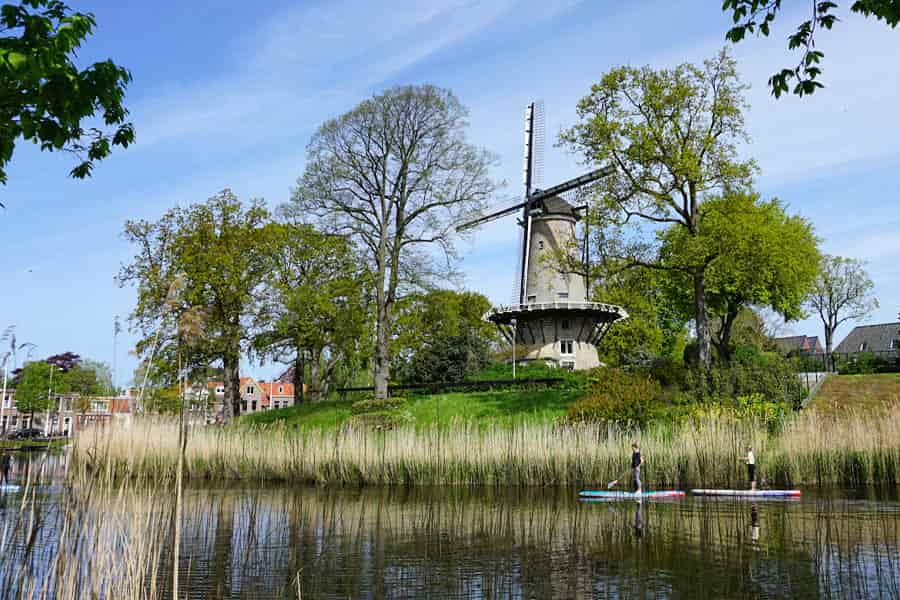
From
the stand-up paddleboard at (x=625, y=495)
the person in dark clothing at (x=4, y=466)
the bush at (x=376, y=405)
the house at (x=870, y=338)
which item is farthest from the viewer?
the house at (x=870, y=338)

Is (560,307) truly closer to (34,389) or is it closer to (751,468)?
(751,468)

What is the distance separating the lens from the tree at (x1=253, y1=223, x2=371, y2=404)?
3441 centimetres

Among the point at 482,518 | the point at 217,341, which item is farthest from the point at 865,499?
the point at 217,341

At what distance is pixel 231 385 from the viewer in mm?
34531

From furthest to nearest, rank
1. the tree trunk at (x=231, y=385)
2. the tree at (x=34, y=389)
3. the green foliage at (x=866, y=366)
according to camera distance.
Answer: the tree at (x=34, y=389), the green foliage at (x=866, y=366), the tree trunk at (x=231, y=385)

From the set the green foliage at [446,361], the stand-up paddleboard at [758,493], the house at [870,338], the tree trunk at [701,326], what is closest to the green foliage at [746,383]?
the tree trunk at [701,326]

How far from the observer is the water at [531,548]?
8422 mm

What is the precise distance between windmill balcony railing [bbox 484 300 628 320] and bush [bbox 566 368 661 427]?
54.5 ft

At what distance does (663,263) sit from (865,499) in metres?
14.4

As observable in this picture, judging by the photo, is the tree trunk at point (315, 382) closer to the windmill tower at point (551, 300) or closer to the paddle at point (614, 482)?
the windmill tower at point (551, 300)

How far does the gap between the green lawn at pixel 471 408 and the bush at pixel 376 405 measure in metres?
0.36

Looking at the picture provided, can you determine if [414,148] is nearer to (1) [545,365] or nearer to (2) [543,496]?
(1) [545,365]

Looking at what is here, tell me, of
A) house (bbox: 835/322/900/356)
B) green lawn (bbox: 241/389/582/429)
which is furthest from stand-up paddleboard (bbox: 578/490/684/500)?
house (bbox: 835/322/900/356)

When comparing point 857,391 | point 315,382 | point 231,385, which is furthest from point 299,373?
point 857,391
